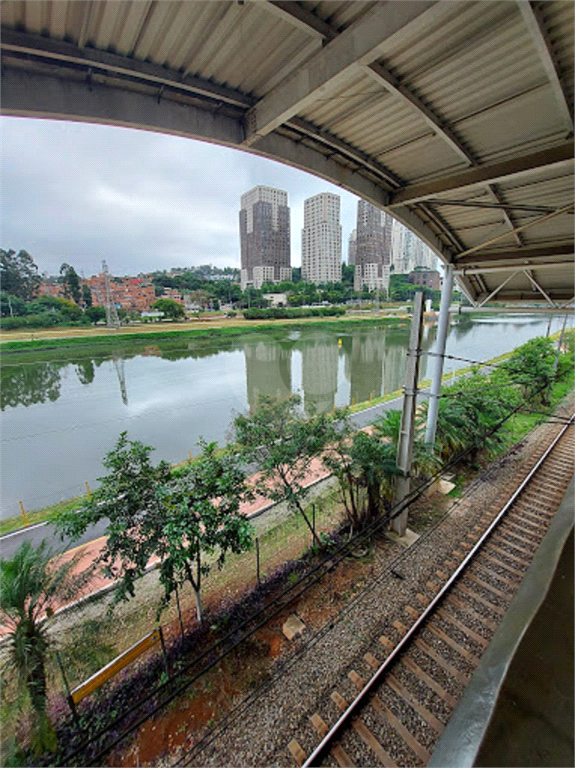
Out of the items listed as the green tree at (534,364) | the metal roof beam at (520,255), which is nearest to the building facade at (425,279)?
the green tree at (534,364)

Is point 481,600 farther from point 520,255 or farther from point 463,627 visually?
point 520,255

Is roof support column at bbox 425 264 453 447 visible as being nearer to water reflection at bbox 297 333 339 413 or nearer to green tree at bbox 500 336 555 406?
water reflection at bbox 297 333 339 413

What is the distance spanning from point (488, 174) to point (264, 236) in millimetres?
54264

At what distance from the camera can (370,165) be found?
3.57m

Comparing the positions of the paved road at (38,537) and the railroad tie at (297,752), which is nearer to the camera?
the railroad tie at (297,752)

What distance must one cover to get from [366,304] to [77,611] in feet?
152

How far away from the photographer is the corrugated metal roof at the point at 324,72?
1.79 m

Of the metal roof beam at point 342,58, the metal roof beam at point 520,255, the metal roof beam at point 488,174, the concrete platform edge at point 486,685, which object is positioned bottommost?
the concrete platform edge at point 486,685

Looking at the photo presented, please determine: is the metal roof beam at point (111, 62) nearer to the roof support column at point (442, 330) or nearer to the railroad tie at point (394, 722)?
the roof support column at point (442, 330)

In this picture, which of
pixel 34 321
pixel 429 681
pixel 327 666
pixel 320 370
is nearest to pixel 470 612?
pixel 429 681

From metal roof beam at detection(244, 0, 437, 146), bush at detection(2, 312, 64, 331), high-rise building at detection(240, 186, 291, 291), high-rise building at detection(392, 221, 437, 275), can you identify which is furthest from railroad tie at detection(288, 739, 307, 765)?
high-rise building at detection(392, 221, 437, 275)

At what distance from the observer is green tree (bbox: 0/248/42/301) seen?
73.9 feet

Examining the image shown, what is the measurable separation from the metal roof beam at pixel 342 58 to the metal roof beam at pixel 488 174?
206cm

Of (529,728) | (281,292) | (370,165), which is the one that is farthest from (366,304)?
(529,728)
